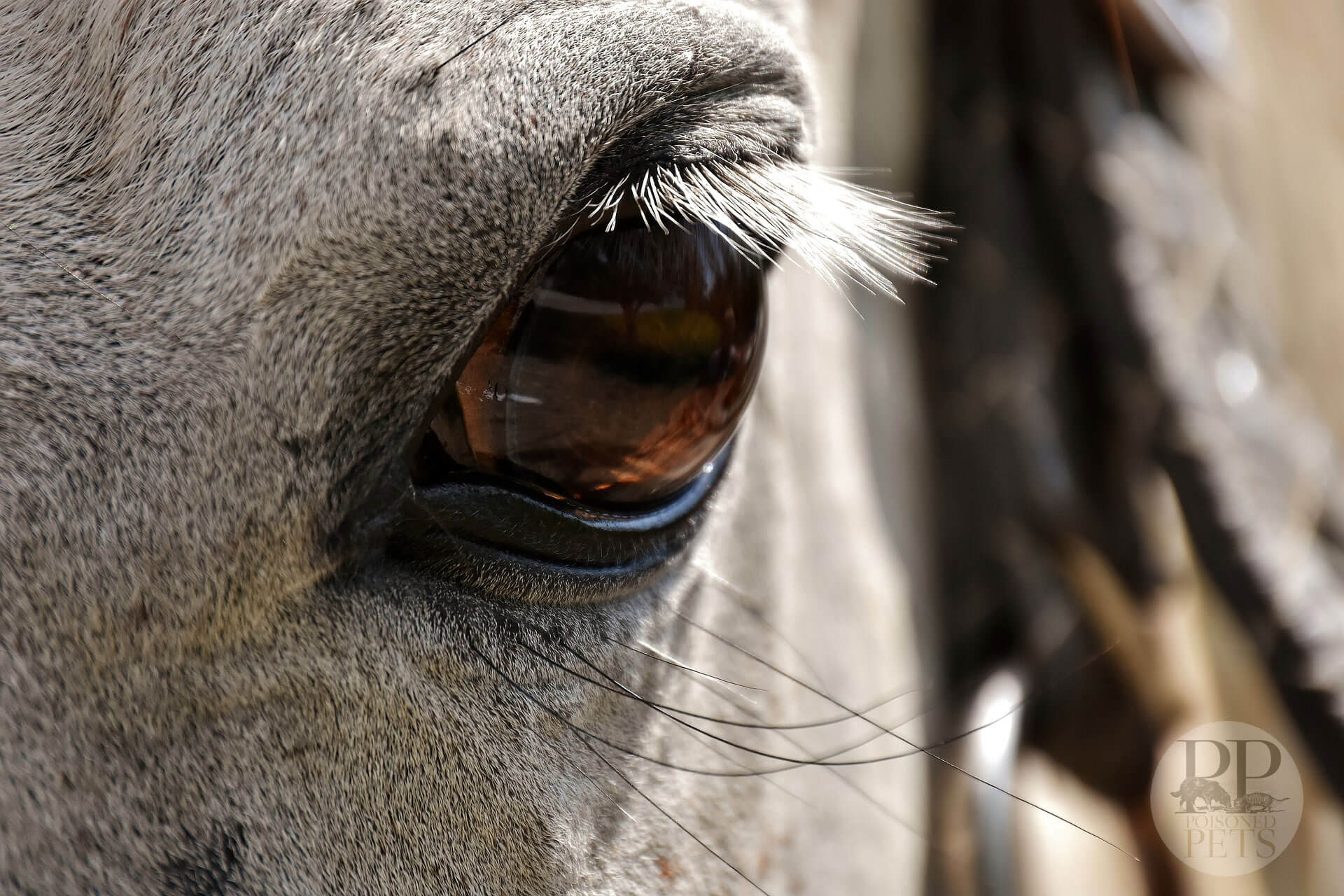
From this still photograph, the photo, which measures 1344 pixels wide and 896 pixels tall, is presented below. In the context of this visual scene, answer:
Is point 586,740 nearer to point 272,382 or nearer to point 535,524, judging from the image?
point 535,524

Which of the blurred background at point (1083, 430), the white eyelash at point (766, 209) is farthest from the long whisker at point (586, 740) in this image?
the blurred background at point (1083, 430)

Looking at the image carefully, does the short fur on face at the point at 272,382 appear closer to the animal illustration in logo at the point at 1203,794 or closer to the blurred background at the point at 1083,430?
the blurred background at the point at 1083,430

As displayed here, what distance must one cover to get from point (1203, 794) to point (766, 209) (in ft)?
3.91

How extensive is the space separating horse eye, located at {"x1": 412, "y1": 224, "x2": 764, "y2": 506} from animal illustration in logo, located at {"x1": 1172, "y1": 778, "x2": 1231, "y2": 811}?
3.61 feet

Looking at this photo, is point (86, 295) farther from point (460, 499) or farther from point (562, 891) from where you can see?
point (562, 891)

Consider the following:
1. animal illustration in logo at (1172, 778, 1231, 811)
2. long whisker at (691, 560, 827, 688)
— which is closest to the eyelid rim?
long whisker at (691, 560, 827, 688)

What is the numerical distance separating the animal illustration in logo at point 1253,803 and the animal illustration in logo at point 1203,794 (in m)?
0.01

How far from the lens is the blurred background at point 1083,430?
1.49m

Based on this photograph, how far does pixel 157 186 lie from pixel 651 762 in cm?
57

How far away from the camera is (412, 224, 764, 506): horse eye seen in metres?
0.71

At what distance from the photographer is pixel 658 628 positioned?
0.86 metres

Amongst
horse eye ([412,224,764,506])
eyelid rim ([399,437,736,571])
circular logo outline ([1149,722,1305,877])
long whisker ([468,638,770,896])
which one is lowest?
circular logo outline ([1149,722,1305,877])

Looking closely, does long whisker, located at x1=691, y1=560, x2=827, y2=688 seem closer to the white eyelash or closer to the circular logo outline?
the white eyelash

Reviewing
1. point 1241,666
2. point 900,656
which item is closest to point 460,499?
point 900,656
